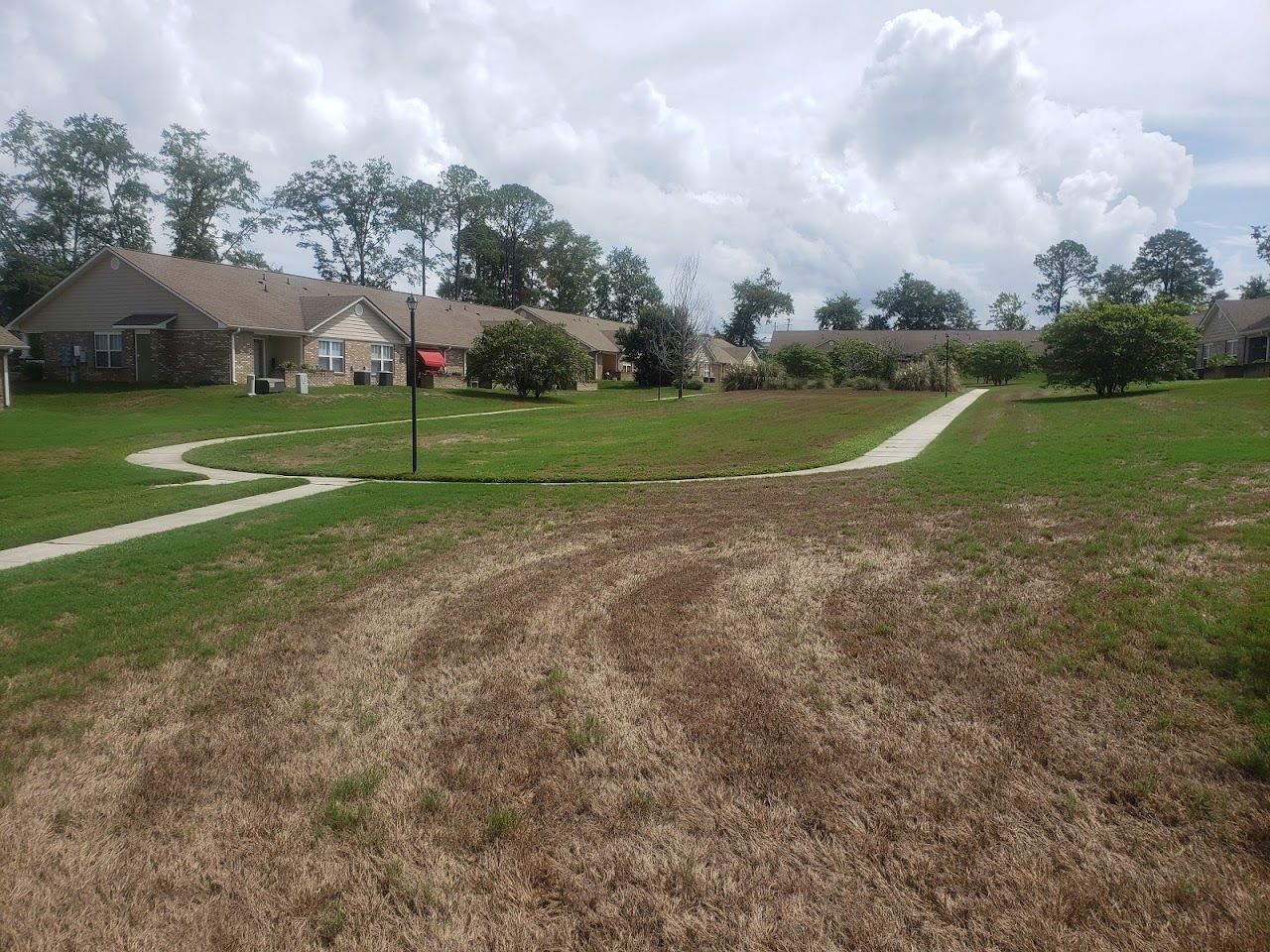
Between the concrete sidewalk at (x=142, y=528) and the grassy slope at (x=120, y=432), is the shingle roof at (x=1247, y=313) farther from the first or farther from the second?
the concrete sidewalk at (x=142, y=528)

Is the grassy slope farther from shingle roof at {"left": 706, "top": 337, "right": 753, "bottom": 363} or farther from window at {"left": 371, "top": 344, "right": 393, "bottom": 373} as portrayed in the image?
shingle roof at {"left": 706, "top": 337, "right": 753, "bottom": 363}

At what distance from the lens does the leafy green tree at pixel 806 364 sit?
2144 inches

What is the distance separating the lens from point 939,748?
13.2ft

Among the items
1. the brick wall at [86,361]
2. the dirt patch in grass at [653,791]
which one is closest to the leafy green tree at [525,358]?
the brick wall at [86,361]

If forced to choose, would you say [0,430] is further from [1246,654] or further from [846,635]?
[1246,654]

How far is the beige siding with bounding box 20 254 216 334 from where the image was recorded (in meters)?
35.0

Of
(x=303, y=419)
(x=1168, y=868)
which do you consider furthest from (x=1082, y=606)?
(x=303, y=419)

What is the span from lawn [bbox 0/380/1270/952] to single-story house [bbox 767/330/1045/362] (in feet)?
233

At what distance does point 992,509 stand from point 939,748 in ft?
21.0

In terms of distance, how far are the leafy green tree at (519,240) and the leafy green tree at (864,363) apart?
3440 cm

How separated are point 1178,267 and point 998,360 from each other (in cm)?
5242

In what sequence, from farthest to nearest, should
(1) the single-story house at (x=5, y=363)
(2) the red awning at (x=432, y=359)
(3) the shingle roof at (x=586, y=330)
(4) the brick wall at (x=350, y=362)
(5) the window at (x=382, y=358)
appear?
(3) the shingle roof at (x=586, y=330) → (2) the red awning at (x=432, y=359) → (5) the window at (x=382, y=358) → (4) the brick wall at (x=350, y=362) → (1) the single-story house at (x=5, y=363)

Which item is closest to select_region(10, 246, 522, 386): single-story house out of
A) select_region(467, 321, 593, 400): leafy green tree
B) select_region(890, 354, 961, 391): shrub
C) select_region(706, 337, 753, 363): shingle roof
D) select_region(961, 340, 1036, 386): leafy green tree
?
select_region(467, 321, 593, 400): leafy green tree

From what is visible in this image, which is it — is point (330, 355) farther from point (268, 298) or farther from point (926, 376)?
point (926, 376)
